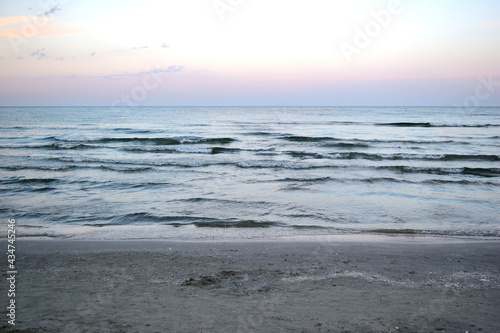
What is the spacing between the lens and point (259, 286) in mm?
5035

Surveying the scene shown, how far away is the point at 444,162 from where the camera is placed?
1991 centimetres

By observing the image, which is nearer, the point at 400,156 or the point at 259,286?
the point at 259,286

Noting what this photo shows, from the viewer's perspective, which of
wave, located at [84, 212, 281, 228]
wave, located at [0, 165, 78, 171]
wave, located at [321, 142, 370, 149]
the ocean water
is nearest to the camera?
wave, located at [84, 212, 281, 228]

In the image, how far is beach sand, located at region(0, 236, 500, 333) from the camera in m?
3.97

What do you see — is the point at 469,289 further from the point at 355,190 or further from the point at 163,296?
the point at 355,190

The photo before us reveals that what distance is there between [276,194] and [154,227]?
486 centimetres

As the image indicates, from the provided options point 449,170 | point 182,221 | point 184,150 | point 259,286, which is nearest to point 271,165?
point 449,170

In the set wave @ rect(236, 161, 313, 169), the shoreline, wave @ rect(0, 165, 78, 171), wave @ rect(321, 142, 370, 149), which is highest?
wave @ rect(321, 142, 370, 149)

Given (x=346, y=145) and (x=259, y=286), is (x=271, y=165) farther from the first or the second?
(x=259, y=286)

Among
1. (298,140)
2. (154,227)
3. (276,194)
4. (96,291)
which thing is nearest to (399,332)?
(96,291)

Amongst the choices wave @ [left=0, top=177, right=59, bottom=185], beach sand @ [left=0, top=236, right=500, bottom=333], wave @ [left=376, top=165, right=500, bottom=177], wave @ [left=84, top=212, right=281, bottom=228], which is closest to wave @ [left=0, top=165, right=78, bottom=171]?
wave @ [left=0, top=177, right=59, bottom=185]

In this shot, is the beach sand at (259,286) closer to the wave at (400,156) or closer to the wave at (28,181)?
the wave at (28,181)

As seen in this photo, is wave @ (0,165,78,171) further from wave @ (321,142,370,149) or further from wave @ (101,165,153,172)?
wave @ (321,142,370,149)

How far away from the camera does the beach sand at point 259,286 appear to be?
397 cm
